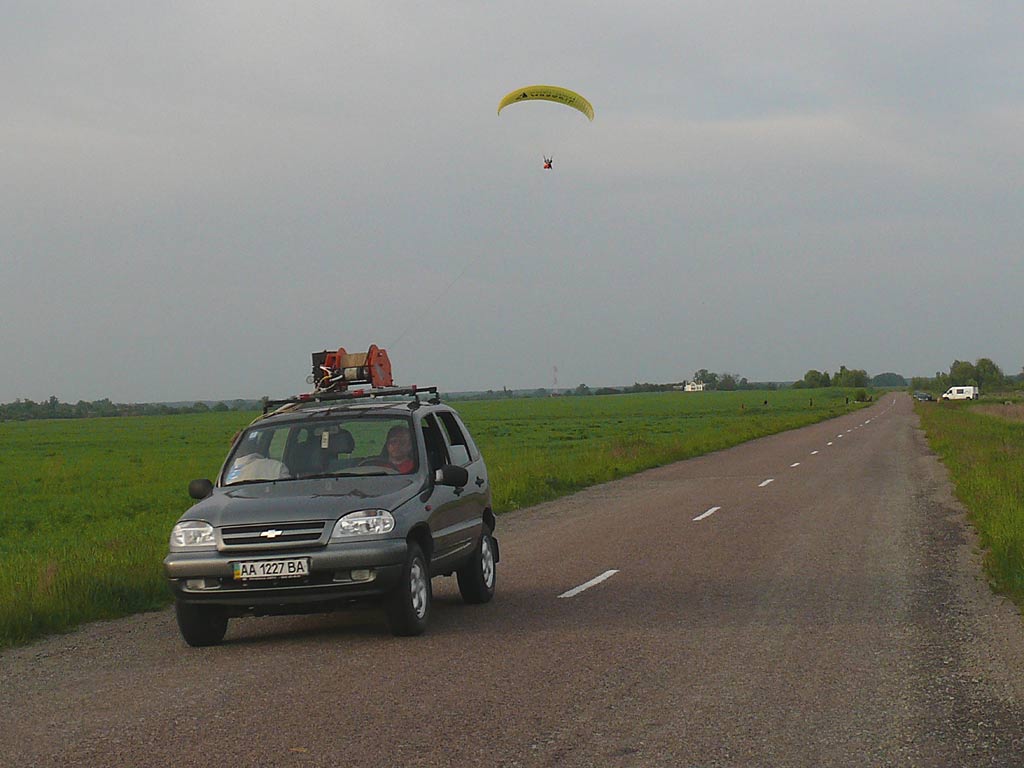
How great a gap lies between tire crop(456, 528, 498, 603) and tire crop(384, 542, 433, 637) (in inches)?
52.1

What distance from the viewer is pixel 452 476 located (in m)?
9.96

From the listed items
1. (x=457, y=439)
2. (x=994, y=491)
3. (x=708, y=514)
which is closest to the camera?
(x=457, y=439)

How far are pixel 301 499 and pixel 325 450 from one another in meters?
1.16

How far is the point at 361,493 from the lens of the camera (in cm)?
916

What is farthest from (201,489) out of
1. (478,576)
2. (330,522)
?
(478,576)

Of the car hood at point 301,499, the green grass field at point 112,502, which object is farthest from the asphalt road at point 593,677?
the car hood at point 301,499

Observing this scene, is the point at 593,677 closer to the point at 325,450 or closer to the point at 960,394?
the point at 325,450

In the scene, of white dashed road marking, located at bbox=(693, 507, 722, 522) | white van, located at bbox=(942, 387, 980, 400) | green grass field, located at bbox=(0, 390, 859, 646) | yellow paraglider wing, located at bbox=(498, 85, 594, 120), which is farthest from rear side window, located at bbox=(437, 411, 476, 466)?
white van, located at bbox=(942, 387, 980, 400)

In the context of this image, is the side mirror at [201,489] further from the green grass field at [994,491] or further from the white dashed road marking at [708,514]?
the white dashed road marking at [708,514]

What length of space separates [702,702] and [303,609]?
10.4 feet

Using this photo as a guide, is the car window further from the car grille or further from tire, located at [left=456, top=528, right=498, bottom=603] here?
the car grille

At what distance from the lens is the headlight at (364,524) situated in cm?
875

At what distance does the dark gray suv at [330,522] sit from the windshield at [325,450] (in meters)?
0.01

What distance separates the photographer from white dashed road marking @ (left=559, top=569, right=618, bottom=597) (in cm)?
1135
